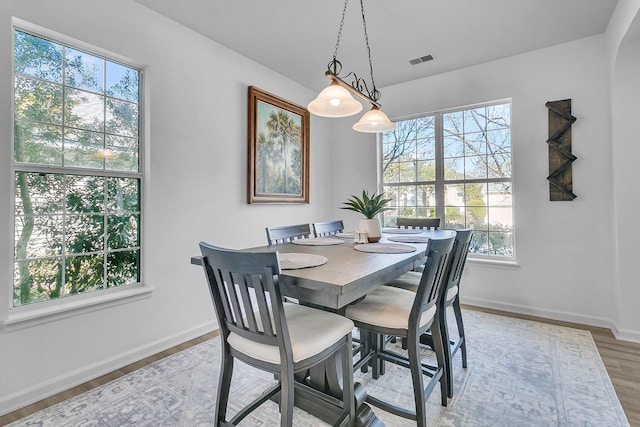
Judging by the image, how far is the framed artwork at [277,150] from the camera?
11.3 ft

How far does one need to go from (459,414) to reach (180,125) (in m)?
2.99

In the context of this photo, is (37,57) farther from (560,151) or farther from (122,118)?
(560,151)

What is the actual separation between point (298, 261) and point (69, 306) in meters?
1.67

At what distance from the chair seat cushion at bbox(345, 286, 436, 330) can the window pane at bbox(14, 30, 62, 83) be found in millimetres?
2500

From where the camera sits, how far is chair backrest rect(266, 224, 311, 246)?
2.45 metres

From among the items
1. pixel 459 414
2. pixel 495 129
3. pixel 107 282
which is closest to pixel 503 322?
pixel 459 414

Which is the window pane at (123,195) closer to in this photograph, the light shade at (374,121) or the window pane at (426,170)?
the light shade at (374,121)

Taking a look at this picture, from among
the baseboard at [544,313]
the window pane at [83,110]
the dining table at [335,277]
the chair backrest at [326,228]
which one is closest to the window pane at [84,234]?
the window pane at [83,110]

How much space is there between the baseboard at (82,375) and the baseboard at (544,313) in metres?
3.11

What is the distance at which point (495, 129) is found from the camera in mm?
3551

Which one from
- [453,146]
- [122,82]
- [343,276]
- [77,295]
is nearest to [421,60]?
[453,146]

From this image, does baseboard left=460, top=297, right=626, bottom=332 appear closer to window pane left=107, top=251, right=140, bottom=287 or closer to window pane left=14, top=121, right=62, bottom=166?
window pane left=107, top=251, right=140, bottom=287

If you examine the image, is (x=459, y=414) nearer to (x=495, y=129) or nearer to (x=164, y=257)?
(x=164, y=257)

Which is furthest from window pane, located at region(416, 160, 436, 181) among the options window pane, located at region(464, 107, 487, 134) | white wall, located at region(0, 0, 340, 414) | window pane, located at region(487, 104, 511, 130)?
white wall, located at region(0, 0, 340, 414)
